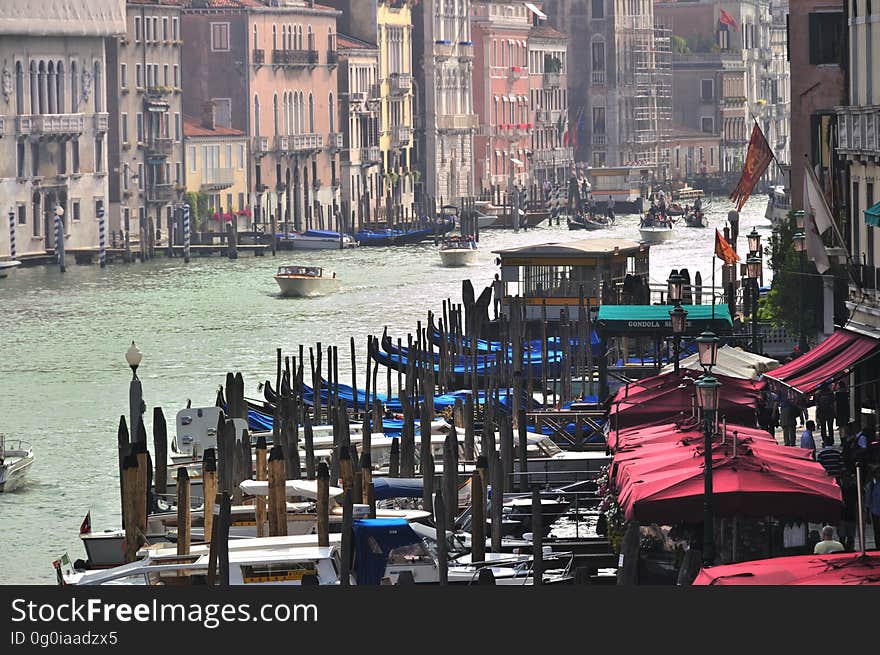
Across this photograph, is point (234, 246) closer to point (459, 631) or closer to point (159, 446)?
point (159, 446)

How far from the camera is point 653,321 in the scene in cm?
2441

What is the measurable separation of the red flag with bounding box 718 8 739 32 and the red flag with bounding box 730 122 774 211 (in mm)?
74838

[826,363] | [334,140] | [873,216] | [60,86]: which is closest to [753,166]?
[826,363]

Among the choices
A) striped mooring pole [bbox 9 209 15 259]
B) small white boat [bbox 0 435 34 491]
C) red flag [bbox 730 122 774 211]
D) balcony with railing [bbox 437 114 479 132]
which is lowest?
small white boat [bbox 0 435 34 491]

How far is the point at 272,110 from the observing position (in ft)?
231

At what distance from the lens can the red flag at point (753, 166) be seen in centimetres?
2889

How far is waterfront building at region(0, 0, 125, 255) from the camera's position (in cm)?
5725

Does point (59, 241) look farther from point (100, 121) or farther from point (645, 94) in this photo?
point (645, 94)

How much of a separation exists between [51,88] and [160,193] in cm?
483

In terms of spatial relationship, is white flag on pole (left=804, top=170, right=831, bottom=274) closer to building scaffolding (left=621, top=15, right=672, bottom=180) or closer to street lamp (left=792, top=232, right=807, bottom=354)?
street lamp (left=792, top=232, right=807, bottom=354)

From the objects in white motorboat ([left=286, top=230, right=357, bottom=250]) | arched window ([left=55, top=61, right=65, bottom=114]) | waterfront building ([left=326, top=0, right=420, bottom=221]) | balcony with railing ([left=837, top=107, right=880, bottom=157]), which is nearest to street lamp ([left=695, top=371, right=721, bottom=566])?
balcony with railing ([left=837, top=107, right=880, bottom=157])

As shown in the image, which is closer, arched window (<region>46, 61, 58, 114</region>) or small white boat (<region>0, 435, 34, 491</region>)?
small white boat (<region>0, 435, 34, 491</region>)

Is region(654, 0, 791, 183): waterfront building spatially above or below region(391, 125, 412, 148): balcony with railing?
above

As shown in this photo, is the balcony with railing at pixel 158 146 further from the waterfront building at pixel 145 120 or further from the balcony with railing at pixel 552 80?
the balcony with railing at pixel 552 80
